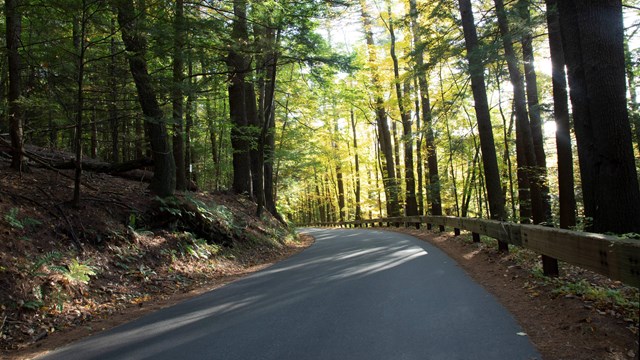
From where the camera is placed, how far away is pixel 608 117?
5.81 meters

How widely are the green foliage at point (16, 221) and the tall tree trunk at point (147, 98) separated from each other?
10.0 feet

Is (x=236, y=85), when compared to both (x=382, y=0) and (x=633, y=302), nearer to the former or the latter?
(x=382, y=0)

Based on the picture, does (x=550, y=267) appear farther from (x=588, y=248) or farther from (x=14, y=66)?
(x=14, y=66)

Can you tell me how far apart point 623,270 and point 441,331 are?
1.77 metres

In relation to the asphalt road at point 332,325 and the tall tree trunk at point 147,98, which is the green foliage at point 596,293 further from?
the tall tree trunk at point 147,98

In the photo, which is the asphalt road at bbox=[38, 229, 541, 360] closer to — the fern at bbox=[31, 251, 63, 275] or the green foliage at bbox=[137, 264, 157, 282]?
the green foliage at bbox=[137, 264, 157, 282]

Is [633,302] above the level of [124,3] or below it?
below

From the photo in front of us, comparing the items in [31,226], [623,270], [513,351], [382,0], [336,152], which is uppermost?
[382,0]

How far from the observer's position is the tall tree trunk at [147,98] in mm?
9409

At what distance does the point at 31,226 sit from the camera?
767 cm

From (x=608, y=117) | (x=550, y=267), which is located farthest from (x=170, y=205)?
(x=608, y=117)

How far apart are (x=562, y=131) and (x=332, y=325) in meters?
6.82

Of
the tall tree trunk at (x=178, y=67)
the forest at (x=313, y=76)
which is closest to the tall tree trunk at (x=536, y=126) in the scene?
the forest at (x=313, y=76)

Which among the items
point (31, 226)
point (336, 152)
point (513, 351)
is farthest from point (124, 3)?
point (336, 152)
